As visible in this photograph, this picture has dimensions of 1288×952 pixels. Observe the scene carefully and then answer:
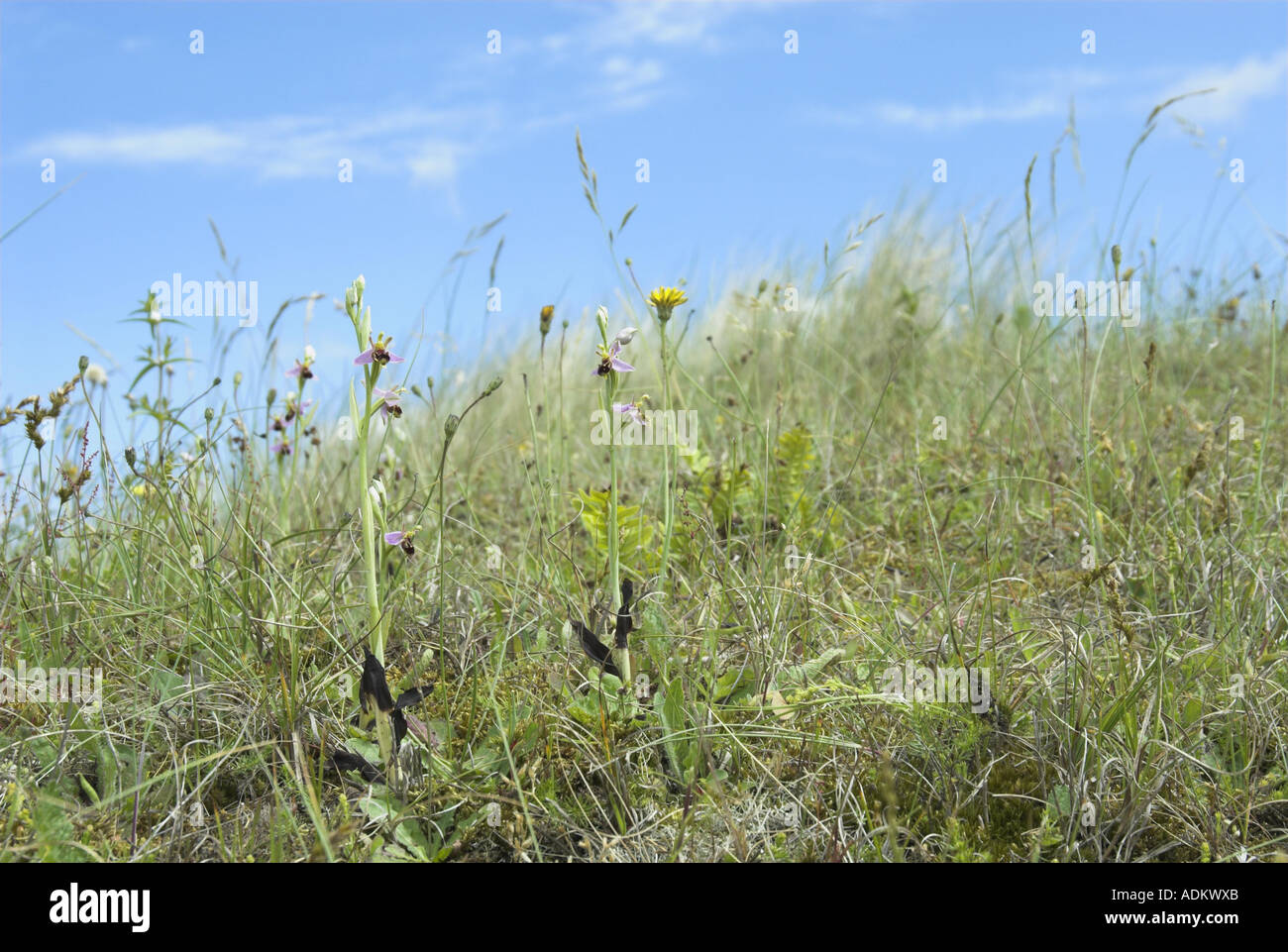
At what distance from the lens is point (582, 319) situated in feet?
20.6

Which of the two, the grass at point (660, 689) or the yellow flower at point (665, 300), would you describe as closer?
the grass at point (660, 689)

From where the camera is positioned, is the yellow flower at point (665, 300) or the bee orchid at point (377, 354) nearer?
the bee orchid at point (377, 354)

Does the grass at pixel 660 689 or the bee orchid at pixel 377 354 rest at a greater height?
the bee orchid at pixel 377 354

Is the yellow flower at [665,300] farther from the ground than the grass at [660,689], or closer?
farther from the ground

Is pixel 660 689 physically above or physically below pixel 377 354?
below

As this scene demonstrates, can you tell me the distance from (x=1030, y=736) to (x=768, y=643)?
66 cm

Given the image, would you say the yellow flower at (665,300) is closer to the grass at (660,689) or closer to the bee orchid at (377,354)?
the grass at (660,689)

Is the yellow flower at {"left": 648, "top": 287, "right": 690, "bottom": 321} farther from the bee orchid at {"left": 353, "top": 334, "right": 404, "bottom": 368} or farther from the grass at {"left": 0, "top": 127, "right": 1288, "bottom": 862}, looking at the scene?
the bee orchid at {"left": 353, "top": 334, "right": 404, "bottom": 368}

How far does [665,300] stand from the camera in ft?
7.48

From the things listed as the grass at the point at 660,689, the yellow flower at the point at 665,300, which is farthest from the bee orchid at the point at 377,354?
the yellow flower at the point at 665,300

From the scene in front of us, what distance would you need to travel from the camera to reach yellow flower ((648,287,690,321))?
2.26 meters

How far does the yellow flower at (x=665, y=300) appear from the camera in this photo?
2262 mm
